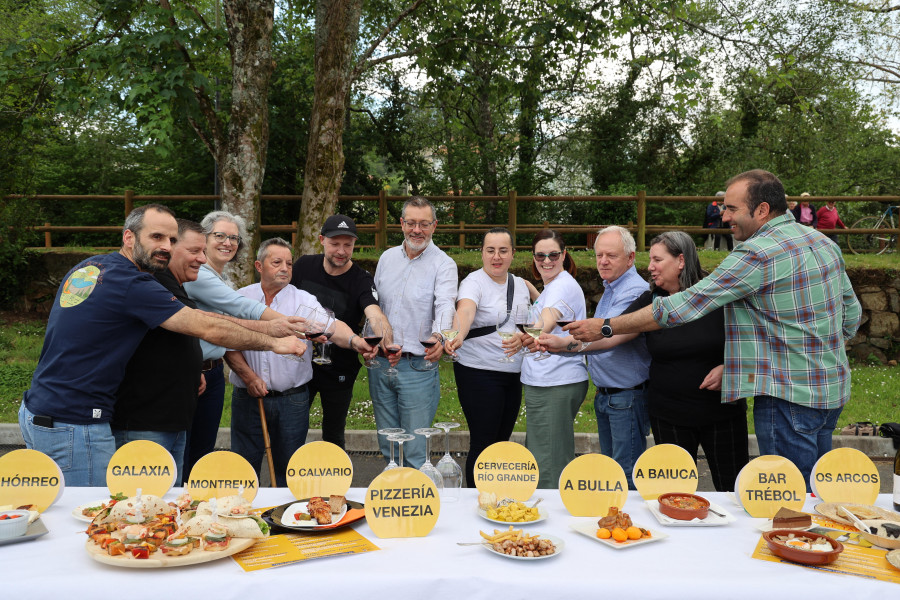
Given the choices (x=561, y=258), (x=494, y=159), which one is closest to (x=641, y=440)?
(x=561, y=258)

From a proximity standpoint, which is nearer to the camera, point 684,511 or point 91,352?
point 684,511

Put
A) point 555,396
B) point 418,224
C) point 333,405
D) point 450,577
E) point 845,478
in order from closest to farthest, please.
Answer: point 450,577, point 845,478, point 555,396, point 418,224, point 333,405

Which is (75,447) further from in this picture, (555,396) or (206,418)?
(555,396)

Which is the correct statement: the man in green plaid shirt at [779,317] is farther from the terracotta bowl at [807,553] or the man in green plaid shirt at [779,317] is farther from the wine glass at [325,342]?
the wine glass at [325,342]

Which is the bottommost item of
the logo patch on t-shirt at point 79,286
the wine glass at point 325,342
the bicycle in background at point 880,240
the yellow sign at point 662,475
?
the yellow sign at point 662,475

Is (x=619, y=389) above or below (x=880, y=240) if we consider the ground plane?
below

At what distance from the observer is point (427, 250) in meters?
4.27

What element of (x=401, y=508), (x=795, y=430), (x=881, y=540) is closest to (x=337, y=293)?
(x=401, y=508)

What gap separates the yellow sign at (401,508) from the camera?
2.22m

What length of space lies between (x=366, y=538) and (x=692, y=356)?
6.56 ft

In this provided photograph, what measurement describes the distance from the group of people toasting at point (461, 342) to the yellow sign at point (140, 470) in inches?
11.3

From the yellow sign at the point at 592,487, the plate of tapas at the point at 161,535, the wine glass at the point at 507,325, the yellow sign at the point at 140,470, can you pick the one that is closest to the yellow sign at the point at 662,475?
the yellow sign at the point at 592,487

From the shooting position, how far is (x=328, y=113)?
25.9 feet

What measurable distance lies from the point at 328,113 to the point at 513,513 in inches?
258
